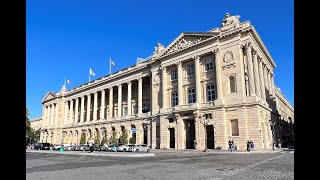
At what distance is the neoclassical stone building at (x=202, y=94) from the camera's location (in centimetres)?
4041

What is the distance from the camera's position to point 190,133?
4722cm

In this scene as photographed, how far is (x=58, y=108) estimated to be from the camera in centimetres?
8831

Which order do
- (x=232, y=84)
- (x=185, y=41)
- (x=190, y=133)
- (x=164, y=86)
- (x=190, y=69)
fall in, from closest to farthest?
(x=232, y=84), (x=190, y=133), (x=185, y=41), (x=190, y=69), (x=164, y=86)

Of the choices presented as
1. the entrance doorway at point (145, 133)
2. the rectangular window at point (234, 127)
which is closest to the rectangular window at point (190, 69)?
the rectangular window at point (234, 127)

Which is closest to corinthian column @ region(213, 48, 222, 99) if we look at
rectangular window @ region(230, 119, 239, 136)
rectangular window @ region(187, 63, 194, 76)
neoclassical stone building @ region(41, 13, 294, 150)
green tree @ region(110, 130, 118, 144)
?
neoclassical stone building @ region(41, 13, 294, 150)

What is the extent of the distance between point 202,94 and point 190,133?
733cm

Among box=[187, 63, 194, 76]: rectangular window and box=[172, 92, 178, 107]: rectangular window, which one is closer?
box=[187, 63, 194, 76]: rectangular window

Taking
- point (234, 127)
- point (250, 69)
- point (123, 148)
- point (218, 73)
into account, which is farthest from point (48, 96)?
point (250, 69)

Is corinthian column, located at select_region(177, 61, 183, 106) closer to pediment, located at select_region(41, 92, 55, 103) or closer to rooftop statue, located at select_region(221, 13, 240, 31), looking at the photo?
rooftop statue, located at select_region(221, 13, 240, 31)

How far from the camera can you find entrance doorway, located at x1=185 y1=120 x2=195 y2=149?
4644cm

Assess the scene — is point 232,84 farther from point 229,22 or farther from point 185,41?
point 185,41

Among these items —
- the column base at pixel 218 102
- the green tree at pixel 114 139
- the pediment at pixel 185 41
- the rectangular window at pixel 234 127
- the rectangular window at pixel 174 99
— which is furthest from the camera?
the green tree at pixel 114 139

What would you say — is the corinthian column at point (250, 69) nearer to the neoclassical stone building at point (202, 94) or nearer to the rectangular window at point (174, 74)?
the neoclassical stone building at point (202, 94)
